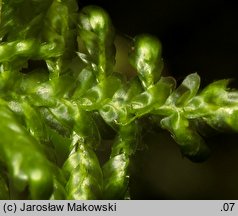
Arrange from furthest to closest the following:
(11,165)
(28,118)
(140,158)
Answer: (140,158), (28,118), (11,165)

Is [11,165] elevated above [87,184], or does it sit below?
above
